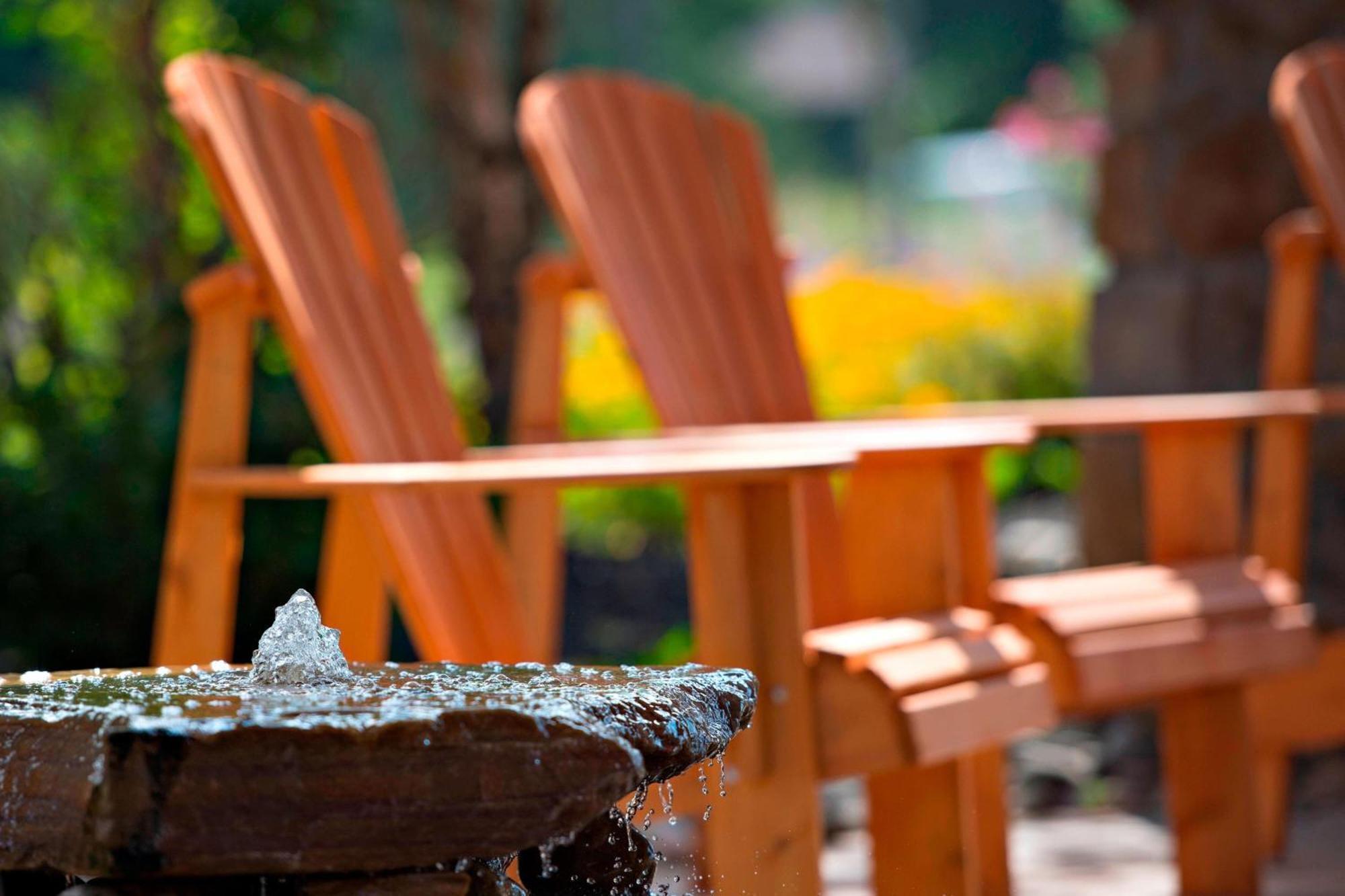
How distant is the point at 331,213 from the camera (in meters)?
2.77

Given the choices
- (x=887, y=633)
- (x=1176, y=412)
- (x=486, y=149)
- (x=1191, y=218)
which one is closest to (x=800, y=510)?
(x=887, y=633)

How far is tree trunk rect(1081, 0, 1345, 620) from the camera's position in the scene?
13.4 ft

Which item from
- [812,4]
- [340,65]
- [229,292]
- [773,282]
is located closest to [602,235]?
[773,282]

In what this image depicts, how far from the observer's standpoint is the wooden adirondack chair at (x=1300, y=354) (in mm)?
3176

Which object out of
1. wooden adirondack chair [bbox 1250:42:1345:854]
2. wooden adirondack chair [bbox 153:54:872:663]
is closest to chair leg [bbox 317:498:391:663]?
wooden adirondack chair [bbox 153:54:872:663]

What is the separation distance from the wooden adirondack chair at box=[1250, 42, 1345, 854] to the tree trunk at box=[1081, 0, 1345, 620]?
0.53 meters

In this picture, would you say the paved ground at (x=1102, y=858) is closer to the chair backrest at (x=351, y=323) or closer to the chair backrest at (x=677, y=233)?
the chair backrest at (x=351, y=323)

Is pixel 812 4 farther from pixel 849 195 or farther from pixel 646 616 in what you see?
pixel 646 616

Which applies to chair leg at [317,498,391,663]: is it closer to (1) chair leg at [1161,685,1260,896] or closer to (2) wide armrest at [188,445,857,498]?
(2) wide armrest at [188,445,857,498]

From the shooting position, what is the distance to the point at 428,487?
213 cm

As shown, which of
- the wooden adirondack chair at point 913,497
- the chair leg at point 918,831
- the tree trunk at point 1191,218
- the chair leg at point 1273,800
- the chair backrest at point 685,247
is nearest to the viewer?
the chair leg at point 918,831

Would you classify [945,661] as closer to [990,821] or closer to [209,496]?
[990,821]

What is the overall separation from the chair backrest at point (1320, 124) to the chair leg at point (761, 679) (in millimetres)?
1806

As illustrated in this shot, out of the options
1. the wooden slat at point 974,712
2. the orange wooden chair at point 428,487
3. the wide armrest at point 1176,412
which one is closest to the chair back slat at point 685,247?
the orange wooden chair at point 428,487
